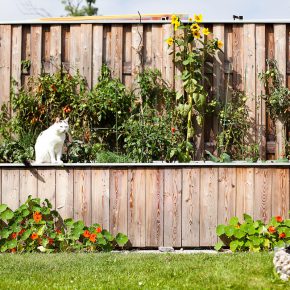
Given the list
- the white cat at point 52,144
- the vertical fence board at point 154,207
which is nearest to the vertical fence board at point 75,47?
the white cat at point 52,144

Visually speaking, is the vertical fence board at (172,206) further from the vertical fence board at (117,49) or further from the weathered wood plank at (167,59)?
the vertical fence board at (117,49)

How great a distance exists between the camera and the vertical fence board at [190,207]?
25.6 feet

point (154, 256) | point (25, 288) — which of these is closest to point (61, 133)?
point (154, 256)

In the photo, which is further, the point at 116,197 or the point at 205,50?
the point at 205,50

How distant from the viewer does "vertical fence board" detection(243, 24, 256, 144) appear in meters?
9.40

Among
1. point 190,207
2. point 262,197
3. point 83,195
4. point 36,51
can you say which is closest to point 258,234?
point 262,197

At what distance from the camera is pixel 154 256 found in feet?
23.3

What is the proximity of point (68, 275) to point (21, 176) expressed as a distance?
2.02 metres

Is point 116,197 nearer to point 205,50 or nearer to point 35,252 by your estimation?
point 35,252

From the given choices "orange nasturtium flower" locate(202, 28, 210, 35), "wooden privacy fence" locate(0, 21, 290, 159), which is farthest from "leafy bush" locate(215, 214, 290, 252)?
"orange nasturtium flower" locate(202, 28, 210, 35)

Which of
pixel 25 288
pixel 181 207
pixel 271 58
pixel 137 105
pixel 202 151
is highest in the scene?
pixel 271 58

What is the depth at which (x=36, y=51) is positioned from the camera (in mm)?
9508

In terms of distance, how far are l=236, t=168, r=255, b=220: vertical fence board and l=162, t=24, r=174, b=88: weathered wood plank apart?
2117 millimetres

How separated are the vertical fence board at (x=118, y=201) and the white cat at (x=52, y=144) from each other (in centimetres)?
79
